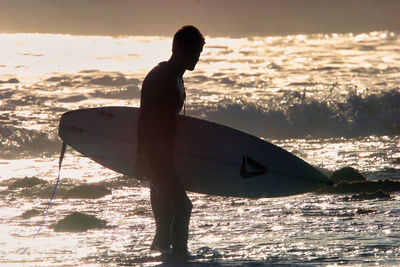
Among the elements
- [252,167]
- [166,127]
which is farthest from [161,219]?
[252,167]

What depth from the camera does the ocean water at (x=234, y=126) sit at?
6941mm

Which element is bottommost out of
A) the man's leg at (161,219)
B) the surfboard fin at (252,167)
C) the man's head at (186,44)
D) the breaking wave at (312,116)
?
the man's leg at (161,219)

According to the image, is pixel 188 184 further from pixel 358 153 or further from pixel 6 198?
pixel 358 153

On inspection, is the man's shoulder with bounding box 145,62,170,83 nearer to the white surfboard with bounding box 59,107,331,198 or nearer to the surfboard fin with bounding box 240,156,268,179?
the white surfboard with bounding box 59,107,331,198

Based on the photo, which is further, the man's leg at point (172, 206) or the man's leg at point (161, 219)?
the man's leg at point (161, 219)

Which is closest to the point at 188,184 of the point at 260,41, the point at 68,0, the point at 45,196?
the point at 45,196

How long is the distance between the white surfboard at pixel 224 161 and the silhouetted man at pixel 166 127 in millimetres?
856

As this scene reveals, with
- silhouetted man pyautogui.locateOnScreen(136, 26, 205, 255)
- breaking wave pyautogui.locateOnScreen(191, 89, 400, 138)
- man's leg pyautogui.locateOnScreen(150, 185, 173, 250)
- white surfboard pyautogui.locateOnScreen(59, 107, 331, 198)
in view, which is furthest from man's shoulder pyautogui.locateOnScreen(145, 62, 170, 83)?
breaking wave pyautogui.locateOnScreen(191, 89, 400, 138)

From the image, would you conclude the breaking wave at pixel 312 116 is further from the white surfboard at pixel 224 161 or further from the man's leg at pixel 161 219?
the man's leg at pixel 161 219

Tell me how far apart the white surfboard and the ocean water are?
41 cm

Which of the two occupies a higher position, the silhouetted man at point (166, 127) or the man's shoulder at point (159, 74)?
the man's shoulder at point (159, 74)

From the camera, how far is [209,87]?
81.7 feet

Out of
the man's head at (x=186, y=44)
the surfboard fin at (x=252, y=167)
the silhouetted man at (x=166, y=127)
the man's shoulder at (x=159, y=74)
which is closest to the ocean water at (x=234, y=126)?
the silhouetted man at (x=166, y=127)

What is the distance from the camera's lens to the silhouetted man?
6344mm
